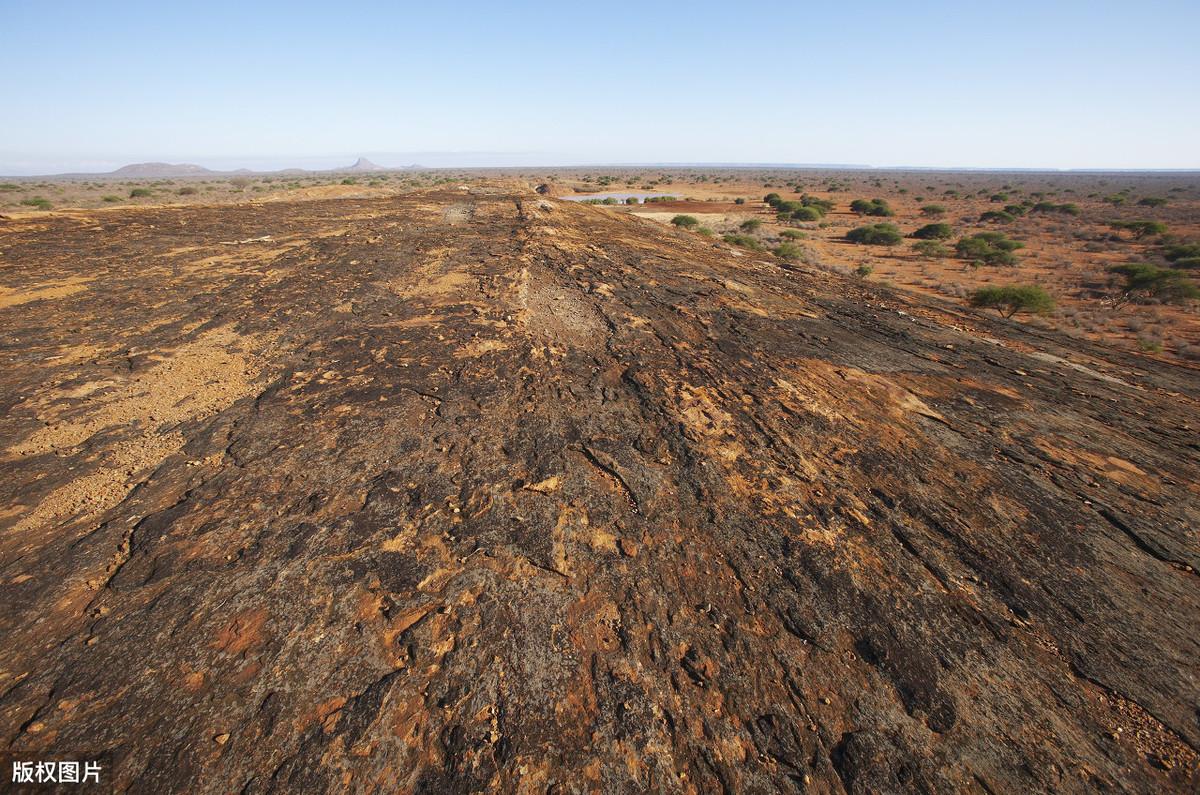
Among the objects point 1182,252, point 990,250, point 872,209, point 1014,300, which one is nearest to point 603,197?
point 872,209

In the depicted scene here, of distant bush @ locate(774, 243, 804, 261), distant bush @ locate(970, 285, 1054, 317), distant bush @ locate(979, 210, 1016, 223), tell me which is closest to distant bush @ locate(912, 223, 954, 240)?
distant bush @ locate(979, 210, 1016, 223)

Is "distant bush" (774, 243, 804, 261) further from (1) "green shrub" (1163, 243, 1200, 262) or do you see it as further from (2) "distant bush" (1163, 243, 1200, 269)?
(1) "green shrub" (1163, 243, 1200, 262)

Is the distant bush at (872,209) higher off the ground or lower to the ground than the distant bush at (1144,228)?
higher

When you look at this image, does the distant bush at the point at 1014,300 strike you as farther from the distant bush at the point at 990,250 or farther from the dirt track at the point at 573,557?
the distant bush at the point at 990,250

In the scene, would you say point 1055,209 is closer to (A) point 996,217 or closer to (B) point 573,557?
(A) point 996,217

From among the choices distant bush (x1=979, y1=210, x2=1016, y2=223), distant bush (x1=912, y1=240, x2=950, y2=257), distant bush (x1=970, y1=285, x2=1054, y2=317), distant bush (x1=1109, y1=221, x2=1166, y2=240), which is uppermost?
distant bush (x1=979, y1=210, x2=1016, y2=223)

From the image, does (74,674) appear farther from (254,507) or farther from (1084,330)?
(1084,330)

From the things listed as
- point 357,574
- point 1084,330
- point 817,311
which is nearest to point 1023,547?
point 357,574

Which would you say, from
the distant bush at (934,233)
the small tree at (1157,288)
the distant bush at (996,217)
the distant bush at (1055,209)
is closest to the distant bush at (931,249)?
the distant bush at (934,233)
